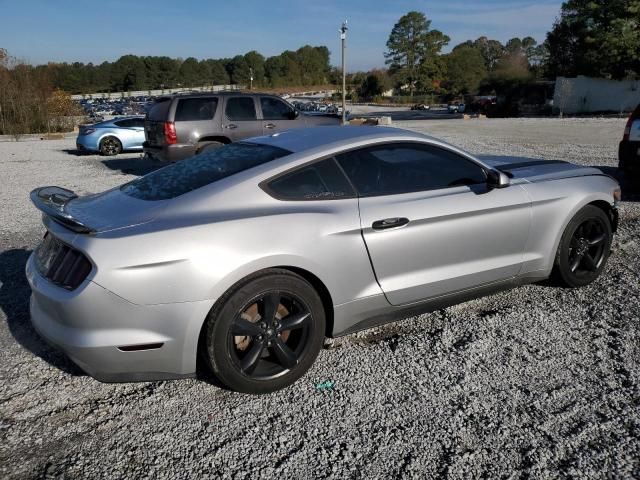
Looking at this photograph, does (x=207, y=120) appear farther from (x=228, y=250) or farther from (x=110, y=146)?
(x=228, y=250)

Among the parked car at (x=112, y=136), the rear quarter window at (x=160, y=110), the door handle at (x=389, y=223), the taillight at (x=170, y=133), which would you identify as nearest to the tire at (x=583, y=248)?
the door handle at (x=389, y=223)

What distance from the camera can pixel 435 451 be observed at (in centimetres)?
262

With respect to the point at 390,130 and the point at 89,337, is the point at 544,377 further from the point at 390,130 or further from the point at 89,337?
the point at 89,337

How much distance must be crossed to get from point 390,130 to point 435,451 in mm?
2215

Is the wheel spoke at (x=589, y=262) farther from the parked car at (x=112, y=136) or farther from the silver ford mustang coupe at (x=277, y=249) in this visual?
the parked car at (x=112, y=136)

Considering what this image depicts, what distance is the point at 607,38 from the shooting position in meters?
40.7

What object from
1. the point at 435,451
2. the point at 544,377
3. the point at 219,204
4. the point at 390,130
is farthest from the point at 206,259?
the point at 544,377

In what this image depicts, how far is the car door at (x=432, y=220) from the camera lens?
342 centimetres

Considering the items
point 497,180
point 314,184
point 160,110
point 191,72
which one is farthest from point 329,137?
point 191,72

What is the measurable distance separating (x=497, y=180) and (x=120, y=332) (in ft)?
8.85

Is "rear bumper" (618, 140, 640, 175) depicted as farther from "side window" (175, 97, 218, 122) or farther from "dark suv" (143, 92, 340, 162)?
"side window" (175, 97, 218, 122)

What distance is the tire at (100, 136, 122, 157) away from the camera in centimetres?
1659

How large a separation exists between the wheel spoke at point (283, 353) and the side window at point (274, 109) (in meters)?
8.86

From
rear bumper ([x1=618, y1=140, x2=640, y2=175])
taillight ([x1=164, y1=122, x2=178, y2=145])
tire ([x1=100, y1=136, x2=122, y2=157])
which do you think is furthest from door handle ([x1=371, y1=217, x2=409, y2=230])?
tire ([x1=100, y1=136, x2=122, y2=157])
